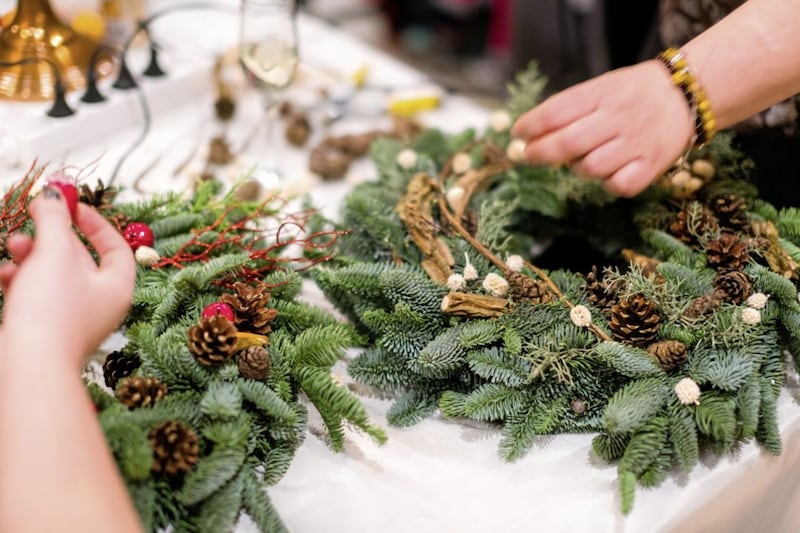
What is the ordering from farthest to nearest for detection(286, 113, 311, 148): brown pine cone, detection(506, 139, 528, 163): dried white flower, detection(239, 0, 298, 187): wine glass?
detection(286, 113, 311, 148): brown pine cone, detection(239, 0, 298, 187): wine glass, detection(506, 139, 528, 163): dried white flower

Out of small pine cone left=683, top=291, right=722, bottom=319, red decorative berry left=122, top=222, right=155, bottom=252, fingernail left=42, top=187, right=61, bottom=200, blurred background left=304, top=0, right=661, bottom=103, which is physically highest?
fingernail left=42, top=187, right=61, bottom=200

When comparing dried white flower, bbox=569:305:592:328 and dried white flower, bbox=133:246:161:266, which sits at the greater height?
dried white flower, bbox=569:305:592:328

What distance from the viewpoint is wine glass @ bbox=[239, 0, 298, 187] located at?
3.67ft

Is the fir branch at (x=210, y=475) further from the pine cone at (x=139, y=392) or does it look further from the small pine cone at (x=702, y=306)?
the small pine cone at (x=702, y=306)

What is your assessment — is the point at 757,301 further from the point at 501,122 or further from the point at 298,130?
the point at 298,130

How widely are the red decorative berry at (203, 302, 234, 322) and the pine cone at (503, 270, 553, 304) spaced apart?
0.93ft

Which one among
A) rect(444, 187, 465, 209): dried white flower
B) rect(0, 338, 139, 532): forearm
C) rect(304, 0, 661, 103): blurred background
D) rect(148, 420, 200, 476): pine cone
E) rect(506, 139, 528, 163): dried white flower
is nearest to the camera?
rect(0, 338, 139, 532): forearm

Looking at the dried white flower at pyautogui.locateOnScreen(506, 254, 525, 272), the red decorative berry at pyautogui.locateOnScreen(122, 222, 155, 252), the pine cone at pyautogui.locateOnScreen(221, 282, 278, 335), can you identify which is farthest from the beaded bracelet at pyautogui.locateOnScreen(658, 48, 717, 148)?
the red decorative berry at pyautogui.locateOnScreen(122, 222, 155, 252)

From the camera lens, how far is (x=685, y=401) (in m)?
0.69

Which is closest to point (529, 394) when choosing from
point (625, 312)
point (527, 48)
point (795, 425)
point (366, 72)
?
point (625, 312)

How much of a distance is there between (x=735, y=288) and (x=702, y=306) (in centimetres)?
4

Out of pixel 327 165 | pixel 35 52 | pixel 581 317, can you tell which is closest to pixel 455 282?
pixel 581 317

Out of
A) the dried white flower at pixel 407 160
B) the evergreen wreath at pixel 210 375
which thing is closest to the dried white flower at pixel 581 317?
the evergreen wreath at pixel 210 375

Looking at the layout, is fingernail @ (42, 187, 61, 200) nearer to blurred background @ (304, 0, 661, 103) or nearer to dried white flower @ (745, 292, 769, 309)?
dried white flower @ (745, 292, 769, 309)
